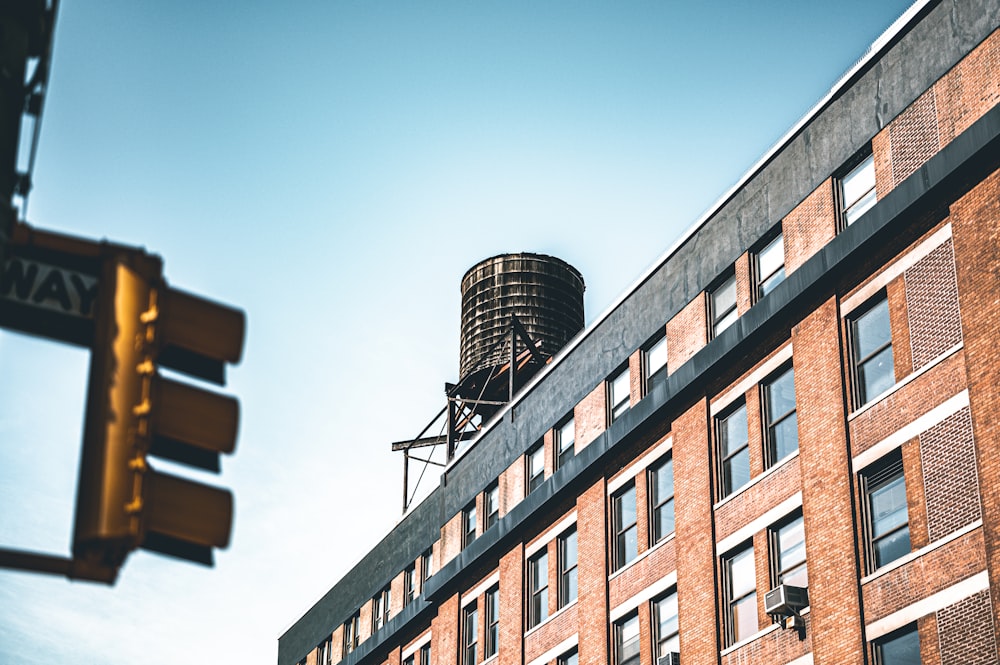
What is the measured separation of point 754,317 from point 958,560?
29.2ft

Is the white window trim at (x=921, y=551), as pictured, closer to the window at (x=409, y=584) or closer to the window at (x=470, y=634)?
the window at (x=470, y=634)

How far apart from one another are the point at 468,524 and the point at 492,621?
399 cm

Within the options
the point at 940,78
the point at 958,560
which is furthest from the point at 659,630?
the point at 940,78

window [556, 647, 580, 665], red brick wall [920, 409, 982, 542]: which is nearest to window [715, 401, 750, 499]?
red brick wall [920, 409, 982, 542]

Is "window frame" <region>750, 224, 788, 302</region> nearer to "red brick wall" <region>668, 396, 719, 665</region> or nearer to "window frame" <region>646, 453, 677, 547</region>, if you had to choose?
"red brick wall" <region>668, 396, 719, 665</region>

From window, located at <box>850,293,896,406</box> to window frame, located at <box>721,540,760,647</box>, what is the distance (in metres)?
4.75

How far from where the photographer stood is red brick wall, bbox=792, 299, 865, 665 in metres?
27.0

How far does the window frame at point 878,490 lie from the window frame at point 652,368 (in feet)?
29.5

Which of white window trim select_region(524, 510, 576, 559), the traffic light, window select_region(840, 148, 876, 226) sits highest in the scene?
window select_region(840, 148, 876, 226)

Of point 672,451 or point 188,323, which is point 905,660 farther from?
point 188,323

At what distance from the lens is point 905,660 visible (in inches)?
1006

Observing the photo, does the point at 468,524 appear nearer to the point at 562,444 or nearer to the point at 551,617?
the point at 562,444

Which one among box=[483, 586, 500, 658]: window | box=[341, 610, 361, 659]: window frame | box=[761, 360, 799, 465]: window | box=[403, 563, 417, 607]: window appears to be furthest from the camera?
box=[341, 610, 361, 659]: window frame

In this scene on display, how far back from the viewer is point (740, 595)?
1212 inches
